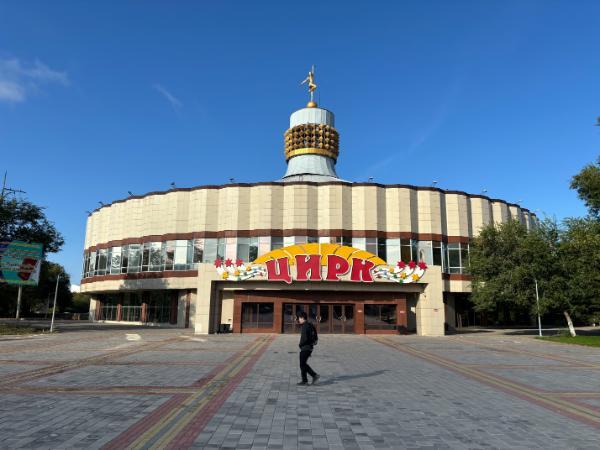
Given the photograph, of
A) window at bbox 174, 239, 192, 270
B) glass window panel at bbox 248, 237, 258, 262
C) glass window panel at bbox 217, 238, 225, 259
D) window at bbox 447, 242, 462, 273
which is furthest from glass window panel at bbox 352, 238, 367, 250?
window at bbox 174, 239, 192, 270

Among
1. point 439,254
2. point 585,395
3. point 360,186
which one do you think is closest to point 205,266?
point 360,186

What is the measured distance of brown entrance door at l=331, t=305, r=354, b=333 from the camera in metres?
33.4

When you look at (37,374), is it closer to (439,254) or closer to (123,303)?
(439,254)

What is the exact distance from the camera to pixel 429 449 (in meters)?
6.16

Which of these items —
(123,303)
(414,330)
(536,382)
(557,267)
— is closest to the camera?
(536,382)

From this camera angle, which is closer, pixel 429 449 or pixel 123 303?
pixel 429 449

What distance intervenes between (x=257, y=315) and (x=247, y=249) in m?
9.07

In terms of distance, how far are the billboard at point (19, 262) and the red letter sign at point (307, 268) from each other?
2094 cm

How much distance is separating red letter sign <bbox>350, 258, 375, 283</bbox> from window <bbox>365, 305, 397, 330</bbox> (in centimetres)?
308

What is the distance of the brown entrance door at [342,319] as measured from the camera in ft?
110

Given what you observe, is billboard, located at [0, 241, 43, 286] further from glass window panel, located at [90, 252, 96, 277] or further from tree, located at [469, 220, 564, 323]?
tree, located at [469, 220, 564, 323]

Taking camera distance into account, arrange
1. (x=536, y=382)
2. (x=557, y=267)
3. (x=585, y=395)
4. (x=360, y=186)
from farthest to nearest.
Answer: (x=360, y=186) < (x=557, y=267) < (x=536, y=382) < (x=585, y=395)

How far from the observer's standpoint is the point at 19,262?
3189 cm

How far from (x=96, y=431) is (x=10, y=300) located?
236ft
